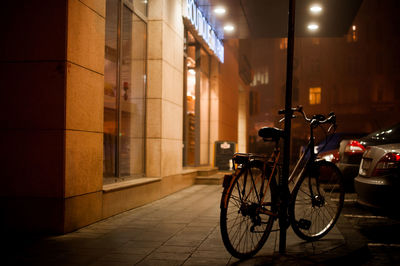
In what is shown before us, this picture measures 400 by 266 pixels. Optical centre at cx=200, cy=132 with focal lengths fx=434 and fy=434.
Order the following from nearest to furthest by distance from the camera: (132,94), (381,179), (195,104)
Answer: (381,179) < (132,94) < (195,104)

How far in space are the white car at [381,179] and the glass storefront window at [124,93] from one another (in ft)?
14.4

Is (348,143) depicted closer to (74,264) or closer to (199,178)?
(199,178)

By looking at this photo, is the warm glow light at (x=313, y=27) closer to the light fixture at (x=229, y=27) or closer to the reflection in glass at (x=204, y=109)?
the light fixture at (x=229, y=27)

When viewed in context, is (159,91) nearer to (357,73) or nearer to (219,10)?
(219,10)

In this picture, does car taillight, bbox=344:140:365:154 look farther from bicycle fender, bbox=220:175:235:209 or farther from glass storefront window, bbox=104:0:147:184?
bicycle fender, bbox=220:175:235:209

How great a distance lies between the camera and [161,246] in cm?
496

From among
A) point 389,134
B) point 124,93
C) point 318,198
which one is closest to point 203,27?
point 124,93

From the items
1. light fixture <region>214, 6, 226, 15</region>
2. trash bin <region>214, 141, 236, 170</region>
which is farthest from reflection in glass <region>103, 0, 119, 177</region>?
trash bin <region>214, 141, 236, 170</region>

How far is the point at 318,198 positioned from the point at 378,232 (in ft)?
4.81

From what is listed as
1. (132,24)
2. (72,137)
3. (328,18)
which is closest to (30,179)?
(72,137)

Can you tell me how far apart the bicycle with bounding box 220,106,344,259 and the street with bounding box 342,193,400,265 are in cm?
58

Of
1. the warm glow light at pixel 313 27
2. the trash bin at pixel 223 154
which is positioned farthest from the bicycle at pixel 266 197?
the warm glow light at pixel 313 27

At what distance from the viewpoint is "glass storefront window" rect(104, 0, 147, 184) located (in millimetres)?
7977

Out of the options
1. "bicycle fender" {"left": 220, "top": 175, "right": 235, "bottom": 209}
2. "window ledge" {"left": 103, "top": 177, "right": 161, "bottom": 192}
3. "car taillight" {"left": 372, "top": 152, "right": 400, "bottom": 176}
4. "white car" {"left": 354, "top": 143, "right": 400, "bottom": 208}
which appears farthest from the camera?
"window ledge" {"left": 103, "top": 177, "right": 161, "bottom": 192}
